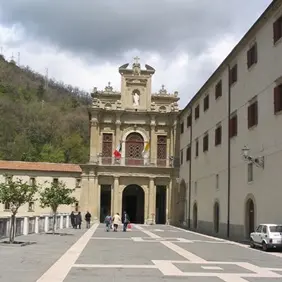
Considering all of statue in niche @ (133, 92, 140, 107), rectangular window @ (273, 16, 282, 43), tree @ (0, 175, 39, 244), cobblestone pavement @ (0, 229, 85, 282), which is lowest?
cobblestone pavement @ (0, 229, 85, 282)

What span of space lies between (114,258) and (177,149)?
40.8 m

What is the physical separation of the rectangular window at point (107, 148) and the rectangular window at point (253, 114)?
29113 mm

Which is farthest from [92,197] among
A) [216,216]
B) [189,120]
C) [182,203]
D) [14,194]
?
[14,194]

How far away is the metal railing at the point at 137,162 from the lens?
56.6 metres

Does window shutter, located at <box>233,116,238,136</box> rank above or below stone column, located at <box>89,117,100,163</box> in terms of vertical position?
below

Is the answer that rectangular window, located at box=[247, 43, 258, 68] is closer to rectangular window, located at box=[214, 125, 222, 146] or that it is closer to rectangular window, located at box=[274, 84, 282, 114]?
rectangular window, located at box=[274, 84, 282, 114]

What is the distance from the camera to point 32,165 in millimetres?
60312

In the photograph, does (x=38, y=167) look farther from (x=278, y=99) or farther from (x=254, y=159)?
(x=278, y=99)

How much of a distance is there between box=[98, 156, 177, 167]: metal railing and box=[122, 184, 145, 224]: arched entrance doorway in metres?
3.81

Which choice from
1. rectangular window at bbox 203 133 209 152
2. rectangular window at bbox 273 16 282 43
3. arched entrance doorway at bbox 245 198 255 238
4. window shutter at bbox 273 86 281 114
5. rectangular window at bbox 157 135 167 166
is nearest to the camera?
window shutter at bbox 273 86 281 114

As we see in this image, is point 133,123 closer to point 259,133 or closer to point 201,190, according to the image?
point 201,190

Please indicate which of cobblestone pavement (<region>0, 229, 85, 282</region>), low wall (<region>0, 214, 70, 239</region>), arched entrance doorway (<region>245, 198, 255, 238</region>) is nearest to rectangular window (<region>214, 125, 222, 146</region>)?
arched entrance doorway (<region>245, 198, 255, 238</region>)

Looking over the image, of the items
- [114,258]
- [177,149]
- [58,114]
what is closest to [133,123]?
[177,149]

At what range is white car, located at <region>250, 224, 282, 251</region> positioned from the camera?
22281 millimetres
